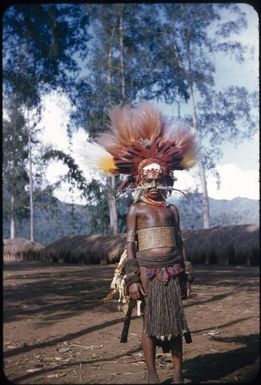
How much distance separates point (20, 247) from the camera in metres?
21.9

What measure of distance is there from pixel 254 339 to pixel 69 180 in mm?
17463

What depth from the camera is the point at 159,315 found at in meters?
3.41

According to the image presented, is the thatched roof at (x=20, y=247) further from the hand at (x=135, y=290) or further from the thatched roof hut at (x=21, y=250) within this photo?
the hand at (x=135, y=290)

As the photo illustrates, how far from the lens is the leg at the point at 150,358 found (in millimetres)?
3369

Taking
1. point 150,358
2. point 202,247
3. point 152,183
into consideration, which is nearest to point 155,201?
point 152,183

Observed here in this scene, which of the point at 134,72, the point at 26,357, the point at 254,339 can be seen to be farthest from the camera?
the point at 134,72

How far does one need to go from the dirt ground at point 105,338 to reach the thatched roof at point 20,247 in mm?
12077

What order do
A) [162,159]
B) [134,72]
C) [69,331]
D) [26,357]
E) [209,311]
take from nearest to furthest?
[162,159], [26,357], [69,331], [209,311], [134,72]

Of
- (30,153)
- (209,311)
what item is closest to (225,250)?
(209,311)

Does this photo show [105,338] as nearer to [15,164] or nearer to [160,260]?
[160,260]

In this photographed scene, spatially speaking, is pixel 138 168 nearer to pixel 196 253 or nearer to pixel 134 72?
pixel 196 253

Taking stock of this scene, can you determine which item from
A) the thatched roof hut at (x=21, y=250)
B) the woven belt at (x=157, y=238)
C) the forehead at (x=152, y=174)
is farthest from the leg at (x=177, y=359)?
the thatched roof hut at (x=21, y=250)

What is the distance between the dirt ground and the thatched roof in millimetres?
12077

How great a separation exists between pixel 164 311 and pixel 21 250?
63.1ft
